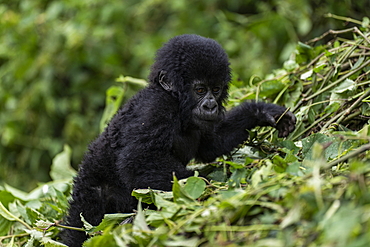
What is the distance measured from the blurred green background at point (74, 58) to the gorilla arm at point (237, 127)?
9.70ft

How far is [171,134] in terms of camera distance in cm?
251

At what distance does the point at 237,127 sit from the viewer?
291 cm

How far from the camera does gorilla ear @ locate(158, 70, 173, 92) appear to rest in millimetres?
2633

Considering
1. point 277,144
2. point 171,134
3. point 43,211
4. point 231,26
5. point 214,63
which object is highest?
point 214,63

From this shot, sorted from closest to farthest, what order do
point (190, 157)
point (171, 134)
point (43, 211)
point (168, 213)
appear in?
point (168, 213) < point (171, 134) < point (190, 157) < point (43, 211)

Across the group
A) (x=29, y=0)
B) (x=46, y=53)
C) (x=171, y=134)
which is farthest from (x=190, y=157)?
(x=29, y=0)

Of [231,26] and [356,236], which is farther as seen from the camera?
[231,26]

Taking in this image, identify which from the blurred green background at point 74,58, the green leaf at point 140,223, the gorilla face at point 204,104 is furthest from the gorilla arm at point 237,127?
the blurred green background at point 74,58

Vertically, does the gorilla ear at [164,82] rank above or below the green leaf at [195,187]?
above

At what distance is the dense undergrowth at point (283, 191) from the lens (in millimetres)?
1354

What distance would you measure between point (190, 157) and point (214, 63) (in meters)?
0.59

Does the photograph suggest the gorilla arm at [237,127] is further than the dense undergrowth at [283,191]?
Yes

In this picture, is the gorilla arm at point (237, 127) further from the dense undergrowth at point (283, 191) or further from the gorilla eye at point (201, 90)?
the gorilla eye at point (201, 90)

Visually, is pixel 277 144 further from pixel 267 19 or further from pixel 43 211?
pixel 267 19
